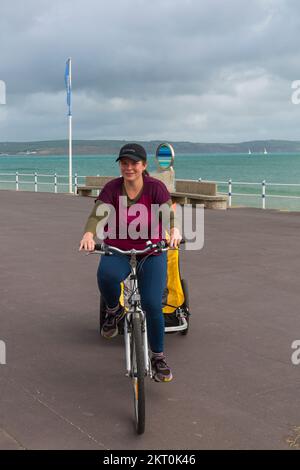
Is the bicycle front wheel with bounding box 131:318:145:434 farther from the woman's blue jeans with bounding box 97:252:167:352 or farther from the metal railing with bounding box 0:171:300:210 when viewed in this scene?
the metal railing with bounding box 0:171:300:210

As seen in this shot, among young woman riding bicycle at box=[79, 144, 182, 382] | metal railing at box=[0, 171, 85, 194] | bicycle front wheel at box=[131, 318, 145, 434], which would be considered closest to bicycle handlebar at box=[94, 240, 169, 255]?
young woman riding bicycle at box=[79, 144, 182, 382]

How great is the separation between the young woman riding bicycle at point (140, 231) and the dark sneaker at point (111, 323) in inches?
25.5

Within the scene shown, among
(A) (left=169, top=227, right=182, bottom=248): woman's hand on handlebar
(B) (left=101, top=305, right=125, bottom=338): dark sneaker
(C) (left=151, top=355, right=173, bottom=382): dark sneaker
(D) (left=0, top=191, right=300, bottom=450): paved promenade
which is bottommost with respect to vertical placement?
(D) (left=0, top=191, right=300, bottom=450): paved promenade

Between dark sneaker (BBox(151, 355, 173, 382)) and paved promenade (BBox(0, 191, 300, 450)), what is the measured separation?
0.10 meters

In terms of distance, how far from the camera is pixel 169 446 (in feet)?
12.0

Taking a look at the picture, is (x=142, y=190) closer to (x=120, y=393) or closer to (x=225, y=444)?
(x=120, y=393)

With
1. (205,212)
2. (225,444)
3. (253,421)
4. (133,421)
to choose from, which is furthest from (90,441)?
(205,212)

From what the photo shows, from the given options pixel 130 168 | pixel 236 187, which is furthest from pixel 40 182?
pixel 130 168

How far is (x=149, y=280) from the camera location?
447 centimetres

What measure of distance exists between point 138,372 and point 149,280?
794 millimetres

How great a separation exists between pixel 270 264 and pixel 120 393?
18.6 feet

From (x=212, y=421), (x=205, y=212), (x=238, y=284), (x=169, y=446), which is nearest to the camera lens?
(x=169, y=446)

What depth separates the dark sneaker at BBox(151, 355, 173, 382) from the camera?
4.59 m

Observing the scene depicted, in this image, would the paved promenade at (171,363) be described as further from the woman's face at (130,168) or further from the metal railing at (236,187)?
the metal railing at (236,187)
